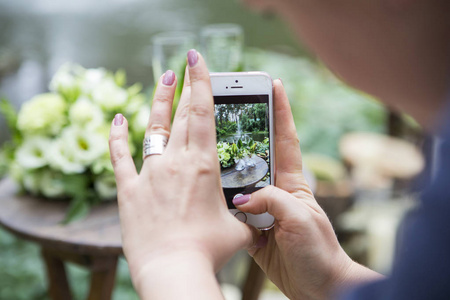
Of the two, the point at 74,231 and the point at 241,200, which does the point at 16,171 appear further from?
the point at 241,200

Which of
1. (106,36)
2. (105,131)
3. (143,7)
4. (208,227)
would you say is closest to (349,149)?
(105,131)

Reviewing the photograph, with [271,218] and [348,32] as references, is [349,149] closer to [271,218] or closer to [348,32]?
[271,218]

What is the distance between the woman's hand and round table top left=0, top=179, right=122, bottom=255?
1.49 feet

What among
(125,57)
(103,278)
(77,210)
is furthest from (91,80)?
(125,57)

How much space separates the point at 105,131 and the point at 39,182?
185mm

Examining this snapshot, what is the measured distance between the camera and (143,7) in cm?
502

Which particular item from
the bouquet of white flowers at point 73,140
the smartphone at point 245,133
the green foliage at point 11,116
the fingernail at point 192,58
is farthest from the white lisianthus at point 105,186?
the fingernail at point 192,58

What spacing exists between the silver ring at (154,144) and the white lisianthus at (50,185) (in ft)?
1.87

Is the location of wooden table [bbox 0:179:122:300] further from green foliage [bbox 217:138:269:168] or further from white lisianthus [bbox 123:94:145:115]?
green foliage [bbox 217:138:269:168]

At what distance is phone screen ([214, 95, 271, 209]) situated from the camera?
59 cm

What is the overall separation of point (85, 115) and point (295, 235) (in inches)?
24.5

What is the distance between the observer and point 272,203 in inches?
20.3

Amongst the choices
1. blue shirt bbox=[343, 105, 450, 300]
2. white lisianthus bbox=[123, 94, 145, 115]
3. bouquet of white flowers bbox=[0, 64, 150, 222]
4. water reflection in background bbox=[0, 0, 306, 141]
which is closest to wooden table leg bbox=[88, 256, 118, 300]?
bouquet of white flowers bbox=[0, 64, 150, 222]

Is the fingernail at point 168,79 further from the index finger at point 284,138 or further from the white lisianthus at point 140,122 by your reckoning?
the white lisianthus at point 140,122
